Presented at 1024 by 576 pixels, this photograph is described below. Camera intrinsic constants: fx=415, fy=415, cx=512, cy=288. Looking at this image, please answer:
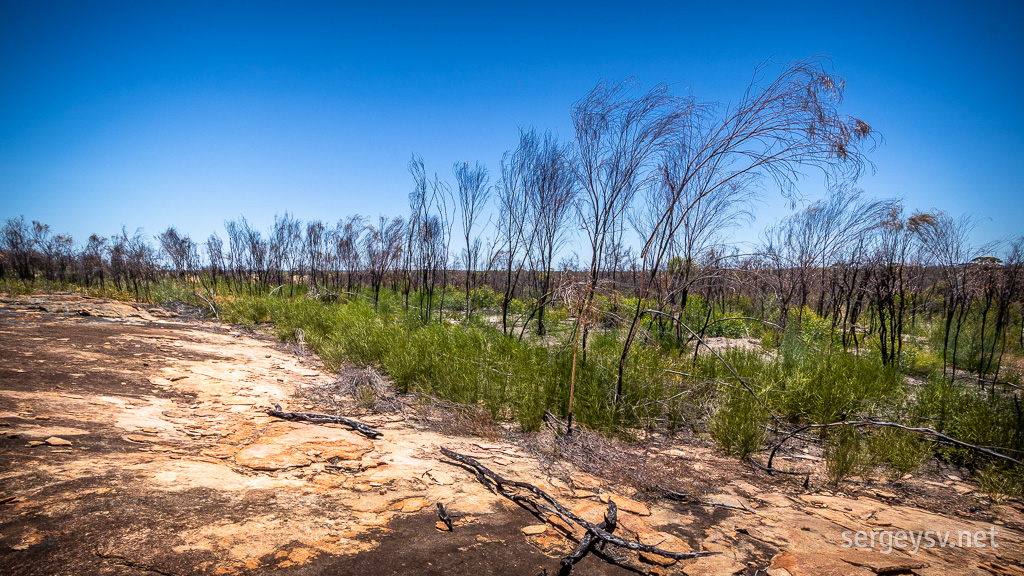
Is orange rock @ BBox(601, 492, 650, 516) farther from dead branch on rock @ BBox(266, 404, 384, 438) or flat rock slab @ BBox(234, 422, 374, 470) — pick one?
dead branch on rock @ BBox(266, 404, 384, 438)

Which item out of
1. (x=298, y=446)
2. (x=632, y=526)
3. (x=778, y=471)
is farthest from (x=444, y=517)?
(x=778, y=471)

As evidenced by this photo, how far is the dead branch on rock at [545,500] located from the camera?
226 cm

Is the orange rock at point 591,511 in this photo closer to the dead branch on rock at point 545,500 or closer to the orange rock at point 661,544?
the dead branch on rock at point 545,500

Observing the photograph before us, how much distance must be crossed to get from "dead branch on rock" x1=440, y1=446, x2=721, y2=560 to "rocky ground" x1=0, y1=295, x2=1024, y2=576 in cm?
6

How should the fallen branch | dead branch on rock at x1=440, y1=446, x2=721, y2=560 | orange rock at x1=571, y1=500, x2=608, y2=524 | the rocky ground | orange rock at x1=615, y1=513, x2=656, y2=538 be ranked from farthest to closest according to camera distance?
1. the fallen branch
2. orange rock at x1=571, y1=500, x2=608, y2=524
3. orange rock at x1=615, y1=513, x2=656, y2=538
4. dead branch on rock at x1=440, y1=446, x2=721, y2=560
5. the rocky ground

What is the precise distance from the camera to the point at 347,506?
2.49 metres

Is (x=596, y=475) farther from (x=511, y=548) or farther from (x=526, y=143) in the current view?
(x=526, y=143)

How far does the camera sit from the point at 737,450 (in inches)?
159

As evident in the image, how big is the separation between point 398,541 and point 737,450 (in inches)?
133

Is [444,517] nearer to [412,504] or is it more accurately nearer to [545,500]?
[412,504]

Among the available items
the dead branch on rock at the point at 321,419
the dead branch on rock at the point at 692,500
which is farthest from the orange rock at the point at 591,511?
the dead branch on rock at the point at 321,419

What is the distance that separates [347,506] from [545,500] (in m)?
1.29

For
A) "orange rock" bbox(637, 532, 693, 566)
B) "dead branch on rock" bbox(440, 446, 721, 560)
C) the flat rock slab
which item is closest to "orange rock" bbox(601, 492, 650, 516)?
"orange rock" bbox(637, 532, 693, 566)

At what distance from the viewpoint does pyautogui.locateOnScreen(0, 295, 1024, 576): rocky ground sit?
1.85 meters
